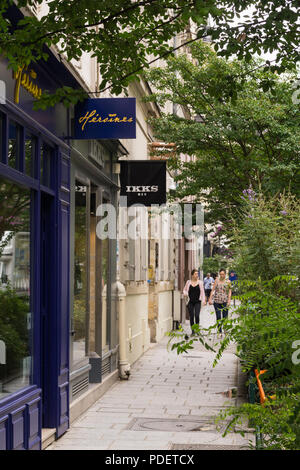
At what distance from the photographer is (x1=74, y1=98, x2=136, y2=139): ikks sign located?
30.3ft

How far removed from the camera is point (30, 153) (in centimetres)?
787

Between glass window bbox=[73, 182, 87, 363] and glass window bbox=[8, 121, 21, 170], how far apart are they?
2979 millimetres

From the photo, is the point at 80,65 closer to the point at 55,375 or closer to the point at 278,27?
the point at 55,375

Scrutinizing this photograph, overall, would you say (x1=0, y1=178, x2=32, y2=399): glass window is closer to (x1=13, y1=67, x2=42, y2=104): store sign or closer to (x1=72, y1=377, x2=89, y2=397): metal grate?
(x1=13, y1=67, x2=42, y2=104): store sign

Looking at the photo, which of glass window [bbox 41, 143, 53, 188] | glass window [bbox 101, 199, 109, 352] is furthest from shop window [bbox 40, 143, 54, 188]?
glass window [bbox 101, 199, 109, 352]

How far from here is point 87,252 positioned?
1103 centimetres

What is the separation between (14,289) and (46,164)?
6.11ft

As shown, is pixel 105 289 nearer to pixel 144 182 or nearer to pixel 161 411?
pixel 144 182

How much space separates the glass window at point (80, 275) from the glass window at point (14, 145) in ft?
9.77

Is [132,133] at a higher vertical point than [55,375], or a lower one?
higher
